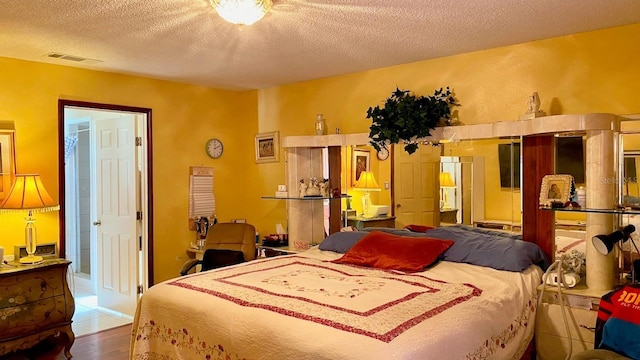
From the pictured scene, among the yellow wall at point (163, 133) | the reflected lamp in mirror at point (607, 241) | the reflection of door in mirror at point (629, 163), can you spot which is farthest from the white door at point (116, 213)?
the reflection of door in mirror at point (629, 163)

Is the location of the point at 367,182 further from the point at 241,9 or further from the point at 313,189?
the point at 241,9

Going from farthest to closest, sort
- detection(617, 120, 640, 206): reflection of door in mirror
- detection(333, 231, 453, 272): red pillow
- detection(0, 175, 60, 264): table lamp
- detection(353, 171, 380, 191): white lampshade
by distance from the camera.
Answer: detection(353, 171, 380, 191): white lampshade < detection(0, 175, 60, 264): table lamp < detection(333, 231, 453, 272): red pillow < detection(617, 120, 640, 206): reflection of door in mirror

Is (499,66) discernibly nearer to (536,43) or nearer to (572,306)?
(536,43)

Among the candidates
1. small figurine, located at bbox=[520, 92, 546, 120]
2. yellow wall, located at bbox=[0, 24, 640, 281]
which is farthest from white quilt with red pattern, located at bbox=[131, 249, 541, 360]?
yellow wall, located at bbox=[0, 24, 640, 281]

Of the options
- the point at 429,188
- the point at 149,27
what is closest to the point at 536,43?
the point at 429,188

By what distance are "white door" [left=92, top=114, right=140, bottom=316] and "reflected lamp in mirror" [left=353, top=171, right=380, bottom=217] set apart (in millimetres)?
2202

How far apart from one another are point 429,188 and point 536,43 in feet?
4.47

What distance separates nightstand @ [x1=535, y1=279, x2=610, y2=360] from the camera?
9.81 ft

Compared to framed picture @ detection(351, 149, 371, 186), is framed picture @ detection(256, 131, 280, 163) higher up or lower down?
higher up

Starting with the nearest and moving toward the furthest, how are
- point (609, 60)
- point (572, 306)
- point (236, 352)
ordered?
point (236, 352), point (572, 306), point (609, 60)

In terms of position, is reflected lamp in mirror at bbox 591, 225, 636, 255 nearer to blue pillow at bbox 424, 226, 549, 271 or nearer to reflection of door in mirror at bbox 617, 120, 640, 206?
reflection of door in mirror at bbox 617, 120, 640, 206

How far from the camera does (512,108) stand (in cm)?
377

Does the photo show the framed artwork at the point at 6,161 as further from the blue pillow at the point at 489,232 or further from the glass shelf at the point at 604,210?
the glass shelf at the point at 604,210

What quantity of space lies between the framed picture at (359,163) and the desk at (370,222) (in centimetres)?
34
